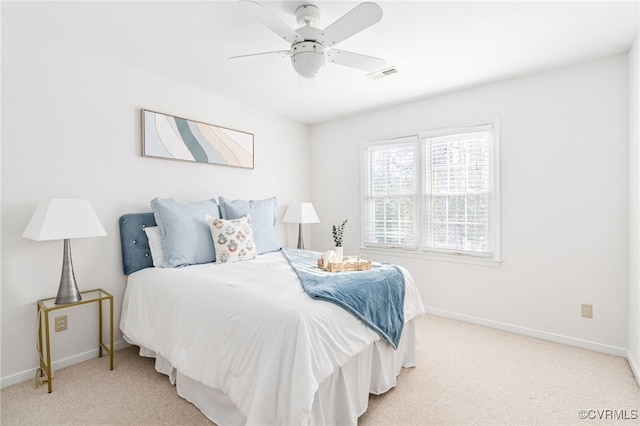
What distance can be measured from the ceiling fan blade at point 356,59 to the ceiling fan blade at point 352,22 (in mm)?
125

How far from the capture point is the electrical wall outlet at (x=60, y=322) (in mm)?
2436

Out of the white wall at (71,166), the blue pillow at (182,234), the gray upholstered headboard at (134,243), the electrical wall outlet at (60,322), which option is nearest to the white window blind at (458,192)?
the blue pillow at (182,234)

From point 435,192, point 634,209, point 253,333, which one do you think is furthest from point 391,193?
point 253,333

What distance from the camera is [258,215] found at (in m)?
3.38

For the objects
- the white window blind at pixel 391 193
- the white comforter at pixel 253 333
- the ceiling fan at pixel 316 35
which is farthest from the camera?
the white window blind at pixel 391 193

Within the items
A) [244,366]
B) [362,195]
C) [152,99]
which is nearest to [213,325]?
[244,366]

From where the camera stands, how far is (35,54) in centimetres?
233

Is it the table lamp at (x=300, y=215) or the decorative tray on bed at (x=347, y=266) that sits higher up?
the table lamp at (x=300, y=215)

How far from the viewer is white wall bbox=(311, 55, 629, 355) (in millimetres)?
2645

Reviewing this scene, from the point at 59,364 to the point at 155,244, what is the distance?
1.11 meters

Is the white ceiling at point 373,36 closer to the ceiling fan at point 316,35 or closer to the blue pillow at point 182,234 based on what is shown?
the ceiling fan at point 316,35

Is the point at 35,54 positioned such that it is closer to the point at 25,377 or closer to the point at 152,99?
the point at 152,99

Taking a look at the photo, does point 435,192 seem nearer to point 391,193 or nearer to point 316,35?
point 391,193

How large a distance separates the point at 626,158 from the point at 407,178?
1918 mm
